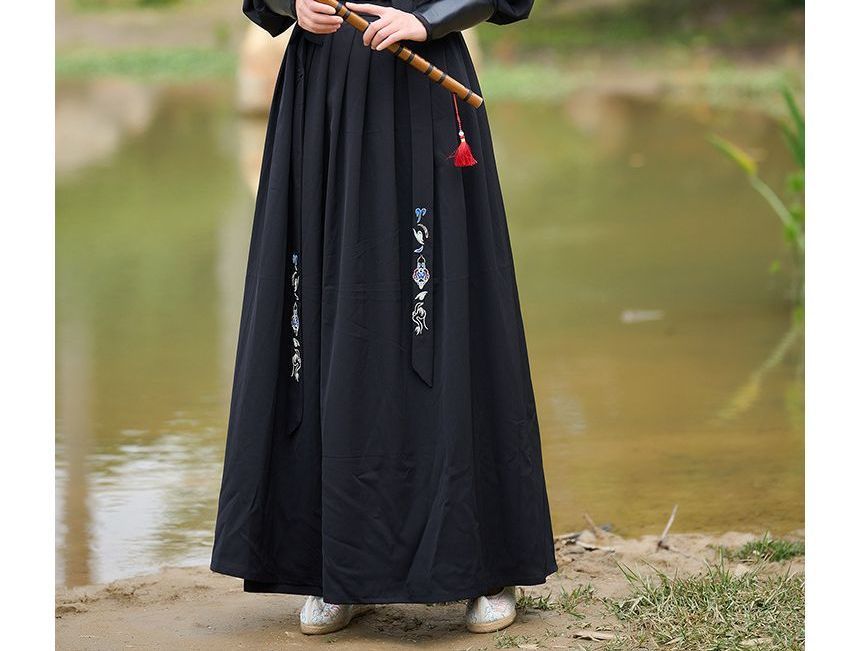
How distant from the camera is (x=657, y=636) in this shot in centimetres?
290

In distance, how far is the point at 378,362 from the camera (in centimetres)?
290

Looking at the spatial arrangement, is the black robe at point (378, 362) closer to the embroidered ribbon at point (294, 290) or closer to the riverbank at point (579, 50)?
the embroidered ribbon at point (294, 290)

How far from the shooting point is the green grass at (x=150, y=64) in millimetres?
19391

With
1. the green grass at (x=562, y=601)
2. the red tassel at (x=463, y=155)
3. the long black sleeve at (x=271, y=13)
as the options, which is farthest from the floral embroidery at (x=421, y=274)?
the green grass at (x=562, y=601)

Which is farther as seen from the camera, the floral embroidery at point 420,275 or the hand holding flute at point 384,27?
the floral embroidery at point 420,275

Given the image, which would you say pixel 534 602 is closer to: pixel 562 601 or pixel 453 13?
pixel 562 601

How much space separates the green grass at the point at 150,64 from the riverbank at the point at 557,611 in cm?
1624

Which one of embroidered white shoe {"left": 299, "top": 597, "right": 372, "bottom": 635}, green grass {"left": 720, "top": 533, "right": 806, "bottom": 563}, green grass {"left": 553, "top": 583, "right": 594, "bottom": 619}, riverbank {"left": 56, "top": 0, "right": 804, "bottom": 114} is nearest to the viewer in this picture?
embroidered white shoe {"left": 299, "top": 597, "right": 372, "bottom": 635}

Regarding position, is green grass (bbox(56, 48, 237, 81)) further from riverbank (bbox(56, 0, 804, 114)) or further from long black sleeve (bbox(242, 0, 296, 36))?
long black sleeve (bbox(242, 0, 296, 36))

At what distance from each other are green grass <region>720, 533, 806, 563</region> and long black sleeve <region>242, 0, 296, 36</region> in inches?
67.2

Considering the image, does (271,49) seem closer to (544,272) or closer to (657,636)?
(544,272)

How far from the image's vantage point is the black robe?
2.87 metres

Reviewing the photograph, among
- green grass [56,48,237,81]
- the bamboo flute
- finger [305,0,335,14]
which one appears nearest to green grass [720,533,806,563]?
the bamboo flute

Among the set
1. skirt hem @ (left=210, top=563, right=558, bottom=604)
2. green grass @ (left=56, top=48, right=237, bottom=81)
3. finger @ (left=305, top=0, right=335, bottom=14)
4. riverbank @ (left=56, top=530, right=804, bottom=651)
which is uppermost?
green grass @ (left=56, top=48, right=237, bottom=81)
